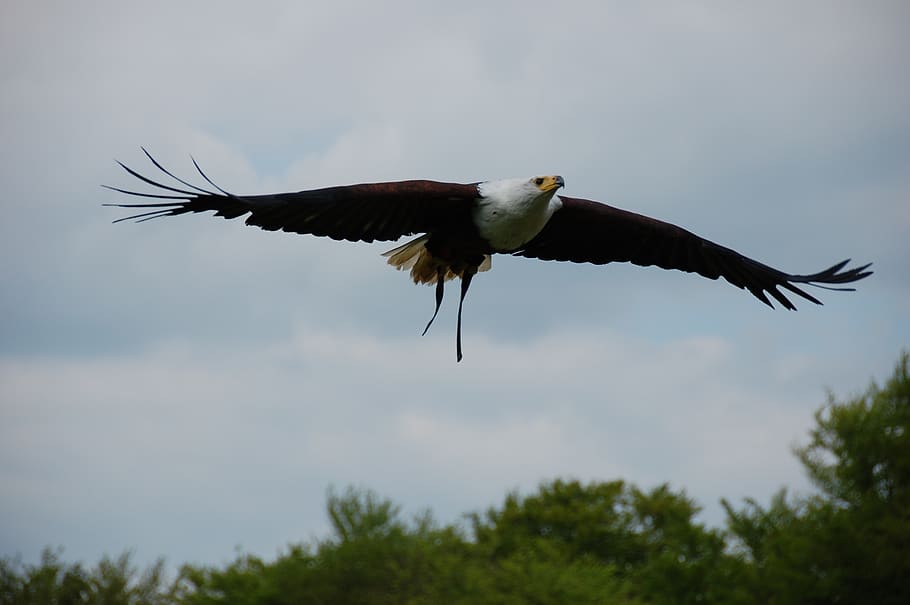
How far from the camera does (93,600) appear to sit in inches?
1312

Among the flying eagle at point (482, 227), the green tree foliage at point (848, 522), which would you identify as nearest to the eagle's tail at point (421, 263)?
the flying eagle at point (482, 227)

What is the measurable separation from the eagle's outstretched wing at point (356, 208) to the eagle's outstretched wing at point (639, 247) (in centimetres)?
111

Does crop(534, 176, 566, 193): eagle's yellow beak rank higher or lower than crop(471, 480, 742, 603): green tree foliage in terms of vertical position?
lower

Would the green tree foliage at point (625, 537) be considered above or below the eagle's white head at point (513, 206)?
above

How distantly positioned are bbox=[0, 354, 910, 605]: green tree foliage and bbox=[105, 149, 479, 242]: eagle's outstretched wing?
17933 millimetres

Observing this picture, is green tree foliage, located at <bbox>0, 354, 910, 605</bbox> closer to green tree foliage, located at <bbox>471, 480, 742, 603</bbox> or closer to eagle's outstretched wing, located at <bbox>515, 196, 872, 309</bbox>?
green tree foliage, located at <bbox>471, 480, 742, 603</bbox>

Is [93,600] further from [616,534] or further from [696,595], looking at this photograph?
[696,595]

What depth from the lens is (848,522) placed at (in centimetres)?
2536

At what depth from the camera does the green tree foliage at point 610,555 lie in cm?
2531

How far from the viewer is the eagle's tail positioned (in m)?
10.1

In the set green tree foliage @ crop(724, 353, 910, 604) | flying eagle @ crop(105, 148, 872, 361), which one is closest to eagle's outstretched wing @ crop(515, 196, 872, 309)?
flying eagle @ crop(105, 148, 872, 361)

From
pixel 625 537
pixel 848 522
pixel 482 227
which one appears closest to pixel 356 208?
pixel 482 227

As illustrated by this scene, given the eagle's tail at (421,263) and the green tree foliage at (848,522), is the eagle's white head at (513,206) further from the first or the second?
the green tree foliage at (848,522)

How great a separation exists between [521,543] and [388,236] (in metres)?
23.9
